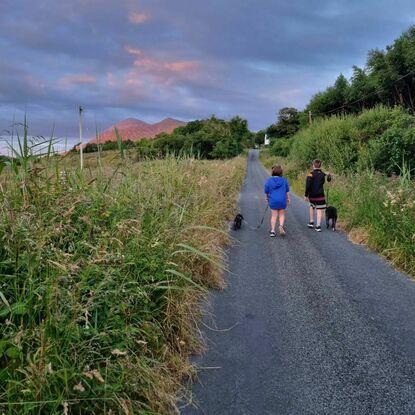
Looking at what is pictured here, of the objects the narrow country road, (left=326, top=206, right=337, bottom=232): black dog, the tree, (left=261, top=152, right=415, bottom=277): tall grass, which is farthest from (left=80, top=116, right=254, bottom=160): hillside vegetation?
the tree

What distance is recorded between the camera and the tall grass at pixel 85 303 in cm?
227

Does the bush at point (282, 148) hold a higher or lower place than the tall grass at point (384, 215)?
higher

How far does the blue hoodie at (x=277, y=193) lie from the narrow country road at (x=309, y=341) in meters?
2.31

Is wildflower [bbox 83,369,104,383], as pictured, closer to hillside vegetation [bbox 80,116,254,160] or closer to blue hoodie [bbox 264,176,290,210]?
hillside vegetation [bbox 80,116,254,160]

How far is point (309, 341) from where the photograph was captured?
3.89 metres

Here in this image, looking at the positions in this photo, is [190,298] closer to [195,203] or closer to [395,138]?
[195,203]

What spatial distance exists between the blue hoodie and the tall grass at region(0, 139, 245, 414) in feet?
15.7

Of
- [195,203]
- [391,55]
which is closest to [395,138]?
[195,203]

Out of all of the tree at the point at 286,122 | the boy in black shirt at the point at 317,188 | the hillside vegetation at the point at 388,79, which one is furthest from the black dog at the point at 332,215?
the tree at the point at 286,122

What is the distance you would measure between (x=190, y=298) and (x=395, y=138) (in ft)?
44.4

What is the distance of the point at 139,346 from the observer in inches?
120

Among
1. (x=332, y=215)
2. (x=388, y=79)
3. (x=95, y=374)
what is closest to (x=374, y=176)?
(x=332, y=215)

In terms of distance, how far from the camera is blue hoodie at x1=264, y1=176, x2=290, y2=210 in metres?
8.98

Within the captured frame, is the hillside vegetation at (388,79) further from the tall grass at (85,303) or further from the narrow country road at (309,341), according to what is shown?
the tall grass at (85,303)
